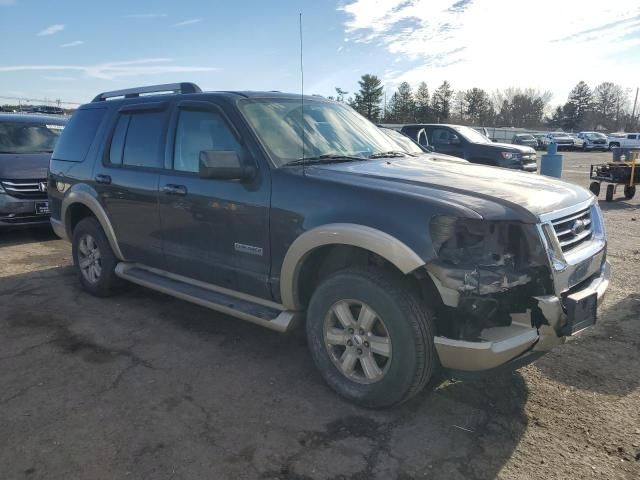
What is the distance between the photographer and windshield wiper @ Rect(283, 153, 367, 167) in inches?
140

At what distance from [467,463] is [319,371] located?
111 cm

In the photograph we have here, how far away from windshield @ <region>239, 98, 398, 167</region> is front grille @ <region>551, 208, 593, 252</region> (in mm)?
1523

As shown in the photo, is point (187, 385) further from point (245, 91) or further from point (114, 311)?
point (245, 91)

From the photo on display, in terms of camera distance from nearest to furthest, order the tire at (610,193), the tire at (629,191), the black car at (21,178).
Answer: the black car at (21,178), the tire at (610,193), the tire at (629,191)

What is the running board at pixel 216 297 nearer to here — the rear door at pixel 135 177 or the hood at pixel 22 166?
the rear door at pixel 135 177

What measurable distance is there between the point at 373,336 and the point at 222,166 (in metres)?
1.43

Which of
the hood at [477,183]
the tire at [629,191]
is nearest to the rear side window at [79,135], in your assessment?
the hood at [477,183]

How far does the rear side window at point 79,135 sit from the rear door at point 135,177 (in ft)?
1.19

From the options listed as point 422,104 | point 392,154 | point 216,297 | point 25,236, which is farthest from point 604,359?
point 422,104

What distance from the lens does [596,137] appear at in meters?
45.0

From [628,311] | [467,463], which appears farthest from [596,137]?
[467,463]

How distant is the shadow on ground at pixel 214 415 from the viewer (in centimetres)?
262

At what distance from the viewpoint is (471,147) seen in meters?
13.6

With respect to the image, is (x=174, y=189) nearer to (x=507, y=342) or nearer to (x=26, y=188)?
(x=507, y=342)
